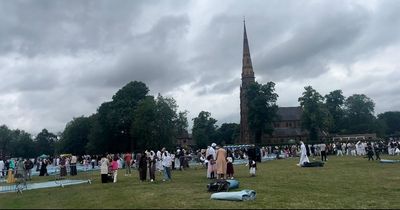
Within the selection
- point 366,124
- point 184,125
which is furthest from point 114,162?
point 366,124

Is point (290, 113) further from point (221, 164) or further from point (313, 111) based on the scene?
point (221, 164)

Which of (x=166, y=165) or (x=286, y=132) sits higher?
(x=286, y=132)

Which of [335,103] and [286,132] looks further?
[286,132]

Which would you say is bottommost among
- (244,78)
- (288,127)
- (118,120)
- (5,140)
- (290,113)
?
(5,140)

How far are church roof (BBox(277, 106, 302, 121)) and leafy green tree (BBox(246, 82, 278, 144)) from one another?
50575 millimetres

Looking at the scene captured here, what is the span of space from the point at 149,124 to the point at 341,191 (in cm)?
6778

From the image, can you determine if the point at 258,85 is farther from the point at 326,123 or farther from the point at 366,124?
the point at 366,124

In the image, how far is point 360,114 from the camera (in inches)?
5531

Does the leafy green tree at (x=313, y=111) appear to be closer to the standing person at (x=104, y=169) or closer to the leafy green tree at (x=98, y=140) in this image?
the leafy green tree at (x=98, y=140)

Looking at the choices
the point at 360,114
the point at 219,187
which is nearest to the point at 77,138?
the point at 360,114

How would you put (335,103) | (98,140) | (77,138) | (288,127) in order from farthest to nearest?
(288,127) < (335,103) < (77,138) < (98,140)

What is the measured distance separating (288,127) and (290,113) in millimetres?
6760

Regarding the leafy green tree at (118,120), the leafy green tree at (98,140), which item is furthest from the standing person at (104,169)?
the leafy green tree at (98,140)

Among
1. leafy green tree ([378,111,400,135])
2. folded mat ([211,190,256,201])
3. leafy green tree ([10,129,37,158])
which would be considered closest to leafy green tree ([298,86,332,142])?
leafy green tree ([378,111,400,135])
